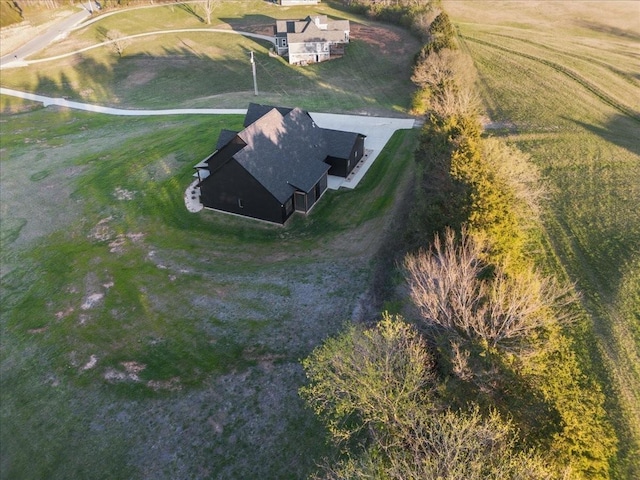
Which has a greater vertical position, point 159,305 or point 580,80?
point 580,80

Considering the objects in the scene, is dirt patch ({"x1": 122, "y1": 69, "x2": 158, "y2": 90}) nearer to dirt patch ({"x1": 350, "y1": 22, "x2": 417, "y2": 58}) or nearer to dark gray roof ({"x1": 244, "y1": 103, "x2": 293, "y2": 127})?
dirt patch ({"x1": 350, "y1": 22, "x2": 417, "y2": 58})

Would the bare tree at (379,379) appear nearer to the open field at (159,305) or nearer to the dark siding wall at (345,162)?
the open field at (159,305)

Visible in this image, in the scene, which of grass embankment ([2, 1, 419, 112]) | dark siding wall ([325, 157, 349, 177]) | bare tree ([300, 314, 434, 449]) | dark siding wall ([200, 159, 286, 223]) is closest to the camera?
bare tree ([300, 314, 434, 449])

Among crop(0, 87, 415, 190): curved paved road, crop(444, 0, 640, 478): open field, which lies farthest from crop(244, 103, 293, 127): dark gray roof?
crop(444, 0, 640, 478): open field

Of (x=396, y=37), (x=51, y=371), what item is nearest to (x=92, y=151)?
(x=51, y=371)

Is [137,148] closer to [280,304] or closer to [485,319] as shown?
[280,304]

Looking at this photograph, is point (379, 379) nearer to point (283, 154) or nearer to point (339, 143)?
point (283, 154)

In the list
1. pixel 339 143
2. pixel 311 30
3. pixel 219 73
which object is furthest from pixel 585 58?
pixel 219 73


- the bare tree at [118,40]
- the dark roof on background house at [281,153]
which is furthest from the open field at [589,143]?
the bare tree at [118,40]
